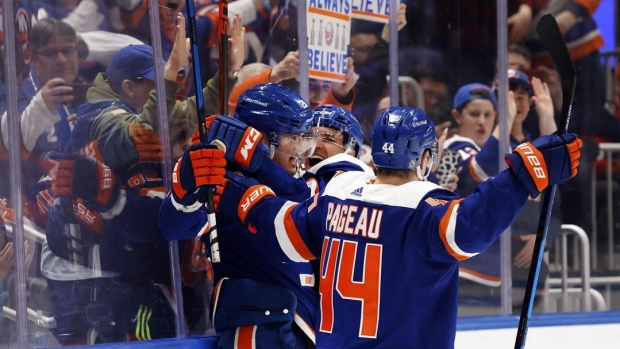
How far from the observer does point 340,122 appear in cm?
316

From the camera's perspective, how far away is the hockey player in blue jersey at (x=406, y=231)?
7.35ft

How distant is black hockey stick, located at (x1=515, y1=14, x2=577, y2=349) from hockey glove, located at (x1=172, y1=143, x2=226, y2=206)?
776 millimetres

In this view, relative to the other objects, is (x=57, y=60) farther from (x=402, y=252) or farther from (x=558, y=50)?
(x=558, y=50)

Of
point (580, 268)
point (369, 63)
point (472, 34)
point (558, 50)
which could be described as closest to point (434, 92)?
point (472, 34)

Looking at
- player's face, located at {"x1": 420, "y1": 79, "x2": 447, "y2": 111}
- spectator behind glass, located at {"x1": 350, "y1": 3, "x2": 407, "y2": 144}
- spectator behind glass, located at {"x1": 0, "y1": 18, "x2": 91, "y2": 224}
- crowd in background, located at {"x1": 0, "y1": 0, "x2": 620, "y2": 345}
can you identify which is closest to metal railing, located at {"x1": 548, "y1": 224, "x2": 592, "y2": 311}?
player's face, located at {"x1": 420, "y1": 79, "x2": 447, "y2": 111}

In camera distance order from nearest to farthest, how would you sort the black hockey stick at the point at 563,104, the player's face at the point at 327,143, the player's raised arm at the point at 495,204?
the player's raised arm at the point at 495,204, the black hockey stick at the point at 563,104, the player's face at the point at 327,143

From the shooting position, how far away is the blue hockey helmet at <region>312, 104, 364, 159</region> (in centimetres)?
315

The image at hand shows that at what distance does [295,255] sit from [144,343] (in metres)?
0.58

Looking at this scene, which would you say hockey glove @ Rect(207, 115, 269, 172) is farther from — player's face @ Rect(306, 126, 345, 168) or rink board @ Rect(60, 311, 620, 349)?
rink board @ Rect(60, 311, 620, 349)

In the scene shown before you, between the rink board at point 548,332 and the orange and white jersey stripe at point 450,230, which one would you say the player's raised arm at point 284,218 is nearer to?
the orange and white jersey stripe at point 450,230

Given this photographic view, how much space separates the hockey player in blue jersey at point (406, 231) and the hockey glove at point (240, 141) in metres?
0.30

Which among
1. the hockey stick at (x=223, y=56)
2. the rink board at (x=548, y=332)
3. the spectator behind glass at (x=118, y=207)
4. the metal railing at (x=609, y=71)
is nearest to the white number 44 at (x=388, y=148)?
the hockey stick at (x=223, y=56)

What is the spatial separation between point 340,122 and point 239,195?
55 centimetres

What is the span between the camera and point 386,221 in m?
2.34
